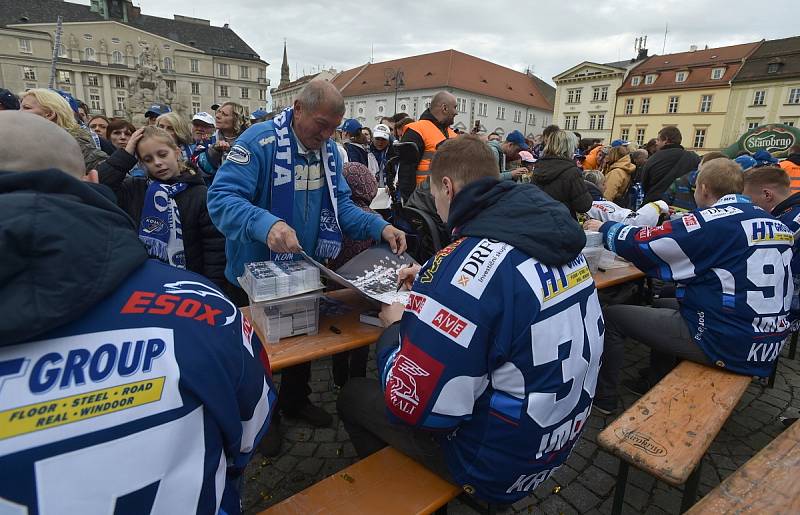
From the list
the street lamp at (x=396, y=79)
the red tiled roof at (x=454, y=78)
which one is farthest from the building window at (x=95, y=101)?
the street lamp at (x=396, y=79)

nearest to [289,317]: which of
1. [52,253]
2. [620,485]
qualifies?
[52,253]

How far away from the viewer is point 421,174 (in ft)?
17.2

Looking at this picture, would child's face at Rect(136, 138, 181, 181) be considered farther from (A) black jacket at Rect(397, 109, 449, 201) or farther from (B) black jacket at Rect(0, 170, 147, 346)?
(A) black jacket at Rect(397, 109, 449, 201)

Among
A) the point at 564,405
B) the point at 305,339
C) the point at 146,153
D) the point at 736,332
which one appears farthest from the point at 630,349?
the point at 146,153

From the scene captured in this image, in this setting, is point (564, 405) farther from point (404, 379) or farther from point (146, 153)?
point (146, 153)

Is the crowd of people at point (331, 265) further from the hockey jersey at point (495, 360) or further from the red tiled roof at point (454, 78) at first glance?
the red tiled roof at point (454, 78)

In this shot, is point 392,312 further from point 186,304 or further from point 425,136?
point 425,136

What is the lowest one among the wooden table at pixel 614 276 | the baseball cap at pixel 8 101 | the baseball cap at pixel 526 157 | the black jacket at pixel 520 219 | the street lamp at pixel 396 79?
the wooden table at pixel 614 276

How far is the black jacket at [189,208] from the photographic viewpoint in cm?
307

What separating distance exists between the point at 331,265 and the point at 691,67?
50.8 metres

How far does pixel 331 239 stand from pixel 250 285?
918 millimetres

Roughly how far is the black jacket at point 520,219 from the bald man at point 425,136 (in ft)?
11.1

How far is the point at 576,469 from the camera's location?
2916mm

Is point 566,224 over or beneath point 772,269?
over
